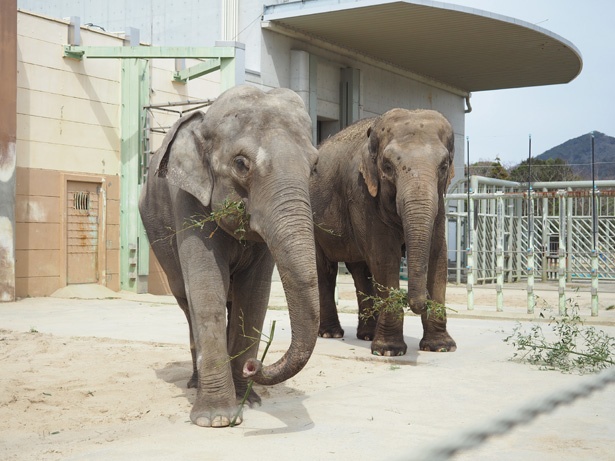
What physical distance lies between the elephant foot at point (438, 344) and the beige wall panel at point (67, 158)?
10415 mm

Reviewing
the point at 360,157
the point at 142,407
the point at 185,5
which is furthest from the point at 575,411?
the point at 185,5

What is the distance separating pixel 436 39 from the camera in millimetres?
27094

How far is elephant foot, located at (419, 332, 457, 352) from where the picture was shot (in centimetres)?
902

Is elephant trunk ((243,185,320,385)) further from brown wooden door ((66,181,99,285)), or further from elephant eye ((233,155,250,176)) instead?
brown wooden door ((66,181,99,285))

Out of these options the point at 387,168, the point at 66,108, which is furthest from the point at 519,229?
the point at 387,168

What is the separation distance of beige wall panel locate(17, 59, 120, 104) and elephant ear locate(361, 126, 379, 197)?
10.1 m

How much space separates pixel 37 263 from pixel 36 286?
45cm

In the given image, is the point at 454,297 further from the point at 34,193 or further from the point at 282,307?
the point at 34,193

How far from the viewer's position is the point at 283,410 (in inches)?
235

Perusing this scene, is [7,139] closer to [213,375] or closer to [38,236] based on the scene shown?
[38,236]

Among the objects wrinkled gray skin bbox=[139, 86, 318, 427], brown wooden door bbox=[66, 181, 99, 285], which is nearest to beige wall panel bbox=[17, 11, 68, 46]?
brown wooden door bbox=[66, 181, 99, 285]

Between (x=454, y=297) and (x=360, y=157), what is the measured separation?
9075 mm

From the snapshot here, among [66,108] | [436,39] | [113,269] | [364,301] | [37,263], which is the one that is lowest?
[364,301]

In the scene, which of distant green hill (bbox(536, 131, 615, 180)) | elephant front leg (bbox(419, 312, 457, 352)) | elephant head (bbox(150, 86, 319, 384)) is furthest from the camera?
distant green hill (bbox(536, 131, 615, 180))
